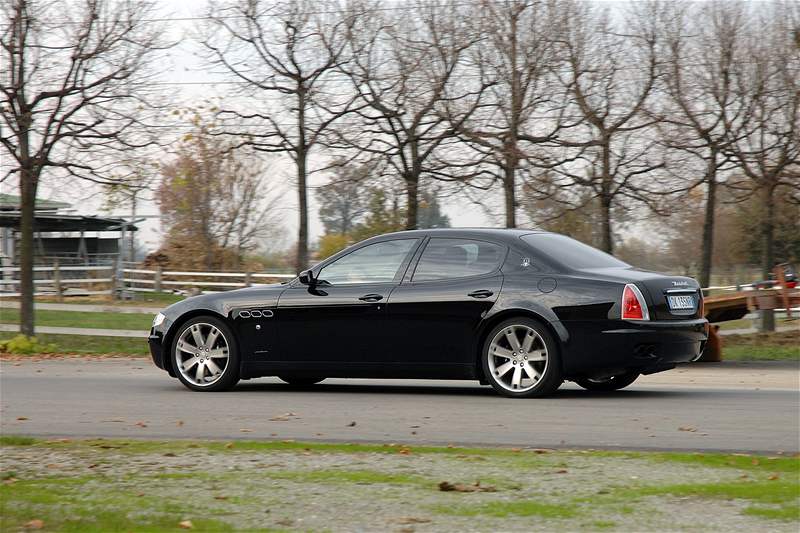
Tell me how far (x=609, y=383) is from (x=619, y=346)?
1.55m

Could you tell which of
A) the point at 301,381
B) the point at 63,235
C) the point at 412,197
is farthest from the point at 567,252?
the point at 63,235

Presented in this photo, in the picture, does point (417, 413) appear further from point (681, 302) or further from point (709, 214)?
point (709, 214)

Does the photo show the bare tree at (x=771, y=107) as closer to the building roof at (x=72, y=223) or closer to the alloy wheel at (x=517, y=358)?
the alloy wheel at (x=517, y=358)

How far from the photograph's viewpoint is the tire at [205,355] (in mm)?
11094

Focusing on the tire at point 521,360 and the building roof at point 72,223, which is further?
the building roof at point 72,223

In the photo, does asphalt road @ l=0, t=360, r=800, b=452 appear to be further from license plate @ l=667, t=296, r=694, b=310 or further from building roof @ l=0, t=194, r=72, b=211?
building roof @ l=0, t=194, r=72, b=211

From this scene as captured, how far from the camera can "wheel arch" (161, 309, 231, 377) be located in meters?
11.2

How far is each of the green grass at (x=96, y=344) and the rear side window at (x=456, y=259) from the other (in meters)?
9.00

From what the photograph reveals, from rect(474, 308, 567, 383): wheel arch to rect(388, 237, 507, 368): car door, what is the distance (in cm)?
6

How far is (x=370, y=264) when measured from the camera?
10875 millimetres

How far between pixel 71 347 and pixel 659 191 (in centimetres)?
1317

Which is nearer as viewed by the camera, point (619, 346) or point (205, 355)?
point (619, 346)

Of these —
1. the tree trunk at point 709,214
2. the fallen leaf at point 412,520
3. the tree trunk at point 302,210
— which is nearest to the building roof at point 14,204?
the tree trunk at point 302,210

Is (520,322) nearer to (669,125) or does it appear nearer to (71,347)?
(71,347)
